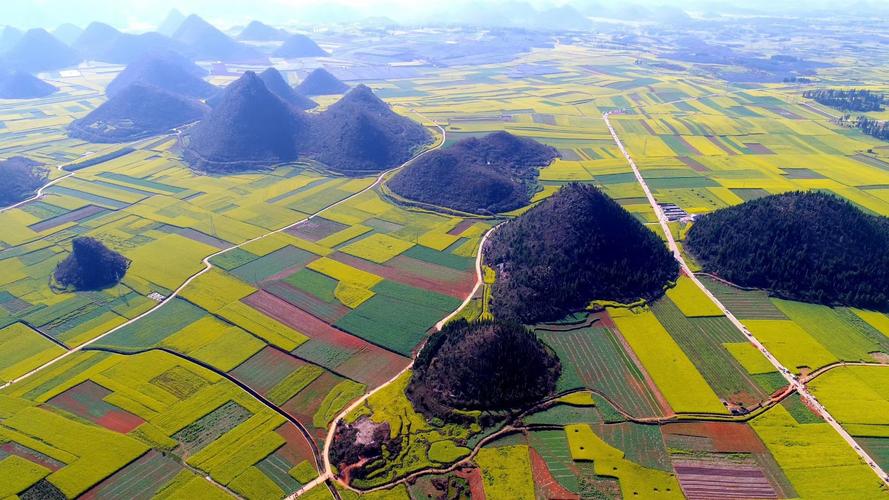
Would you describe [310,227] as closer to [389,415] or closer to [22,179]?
[389,415]

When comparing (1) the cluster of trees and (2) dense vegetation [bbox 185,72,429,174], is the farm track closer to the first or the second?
(2) dense vegetation [bbox 185,72,429,174]

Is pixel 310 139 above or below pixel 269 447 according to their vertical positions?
above

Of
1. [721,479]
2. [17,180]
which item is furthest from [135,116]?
[721,479]

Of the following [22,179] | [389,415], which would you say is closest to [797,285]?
[389,415]

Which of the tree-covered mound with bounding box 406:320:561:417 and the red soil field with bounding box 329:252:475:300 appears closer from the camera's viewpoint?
the tree-covered mound with bounding box 406:320:561:417

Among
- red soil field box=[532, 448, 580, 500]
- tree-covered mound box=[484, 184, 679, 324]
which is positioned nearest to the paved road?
tree-covered mound box=[484, 184, 679, 324]

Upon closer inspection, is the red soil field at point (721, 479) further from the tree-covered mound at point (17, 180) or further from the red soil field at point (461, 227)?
the tree-covered mound at point (17, 180)

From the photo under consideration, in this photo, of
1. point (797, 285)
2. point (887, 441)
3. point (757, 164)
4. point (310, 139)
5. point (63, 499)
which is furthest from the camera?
point (310, 139)
